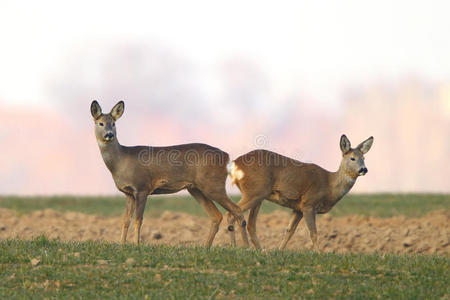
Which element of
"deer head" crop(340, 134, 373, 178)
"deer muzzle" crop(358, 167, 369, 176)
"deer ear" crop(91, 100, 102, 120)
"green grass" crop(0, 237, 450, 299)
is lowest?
"green grass" crop(0, 237, 450, 299)

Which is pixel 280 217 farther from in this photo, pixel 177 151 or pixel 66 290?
pixel 66 290

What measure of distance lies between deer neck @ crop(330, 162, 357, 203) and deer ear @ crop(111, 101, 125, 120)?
440 cm

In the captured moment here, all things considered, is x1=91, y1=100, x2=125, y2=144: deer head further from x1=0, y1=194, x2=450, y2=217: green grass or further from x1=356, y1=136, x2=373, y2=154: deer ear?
x1=0, y1=194, x2=450, y2=217: green grass

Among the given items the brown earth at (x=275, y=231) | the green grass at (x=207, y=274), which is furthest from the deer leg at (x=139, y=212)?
the brown earth at (x=275, y=231)

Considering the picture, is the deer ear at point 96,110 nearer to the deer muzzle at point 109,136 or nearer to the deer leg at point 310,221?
the deer muzzle at point 109,136

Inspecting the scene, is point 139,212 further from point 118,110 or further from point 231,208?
point 118,110

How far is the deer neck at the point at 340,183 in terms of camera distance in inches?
587

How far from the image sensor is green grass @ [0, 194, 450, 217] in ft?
84.9

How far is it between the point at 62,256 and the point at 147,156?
11.2 feet

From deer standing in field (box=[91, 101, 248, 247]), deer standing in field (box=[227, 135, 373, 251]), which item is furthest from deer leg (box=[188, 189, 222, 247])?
deer standing in field (box=[227, 135, 373, 251])

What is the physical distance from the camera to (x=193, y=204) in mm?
30297

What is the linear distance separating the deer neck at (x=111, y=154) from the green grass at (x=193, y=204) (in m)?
11.5

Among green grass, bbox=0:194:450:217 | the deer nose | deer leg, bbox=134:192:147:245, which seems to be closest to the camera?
deer leg, bbox=134:192:147:245

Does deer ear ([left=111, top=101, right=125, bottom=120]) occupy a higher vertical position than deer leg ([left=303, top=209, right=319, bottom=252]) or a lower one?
higher
